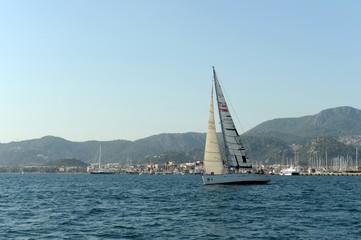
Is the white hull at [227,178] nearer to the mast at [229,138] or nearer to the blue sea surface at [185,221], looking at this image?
the mast at [229,138]

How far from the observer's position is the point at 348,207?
47.6m

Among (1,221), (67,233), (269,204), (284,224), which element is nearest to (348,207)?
(269,204)

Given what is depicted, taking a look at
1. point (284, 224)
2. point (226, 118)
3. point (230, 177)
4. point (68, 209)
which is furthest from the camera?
point (226, 118)

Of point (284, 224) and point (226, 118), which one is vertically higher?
point (226, 118)

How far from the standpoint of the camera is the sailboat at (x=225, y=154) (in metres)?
77.6

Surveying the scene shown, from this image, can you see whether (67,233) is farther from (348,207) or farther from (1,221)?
(348,207)

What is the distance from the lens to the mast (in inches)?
3184

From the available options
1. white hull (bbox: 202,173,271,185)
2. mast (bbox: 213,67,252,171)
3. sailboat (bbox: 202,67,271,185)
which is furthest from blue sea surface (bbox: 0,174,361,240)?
mast (bbox: 213,67,252,171)

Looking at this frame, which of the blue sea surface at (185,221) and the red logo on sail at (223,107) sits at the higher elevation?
the red logo on sail at (223,107)

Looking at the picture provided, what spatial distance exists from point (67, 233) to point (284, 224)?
15.6 m

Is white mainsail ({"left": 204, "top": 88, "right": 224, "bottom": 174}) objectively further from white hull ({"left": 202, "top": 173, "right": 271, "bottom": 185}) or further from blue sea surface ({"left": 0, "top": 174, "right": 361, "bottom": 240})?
blue sea surface ({"left": 0, "top": 174, "right": 361, "bottom": 240})

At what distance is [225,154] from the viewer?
266 feet

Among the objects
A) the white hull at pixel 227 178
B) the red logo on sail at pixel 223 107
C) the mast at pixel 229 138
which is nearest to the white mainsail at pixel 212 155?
the white hull at pixel 227 178

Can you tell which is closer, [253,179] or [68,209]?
[68,209]
